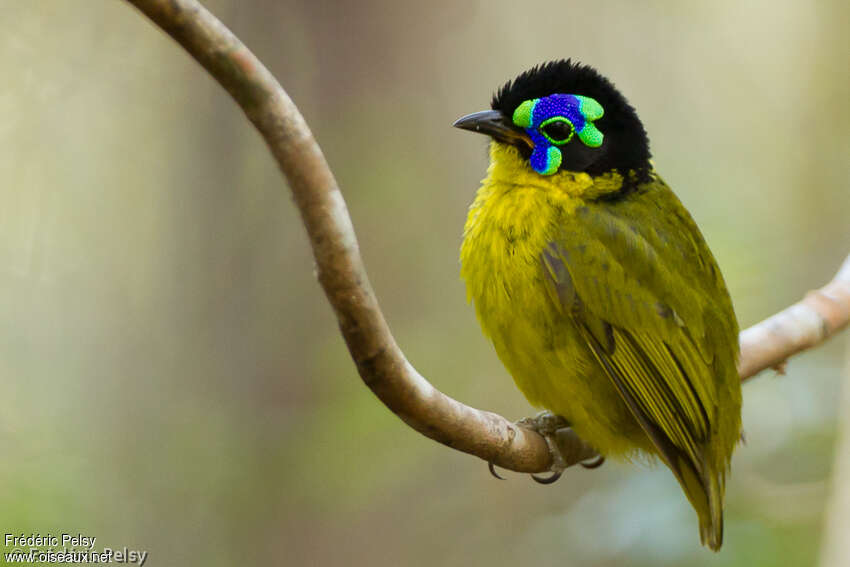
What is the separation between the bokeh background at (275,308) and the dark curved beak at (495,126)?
4.12ft

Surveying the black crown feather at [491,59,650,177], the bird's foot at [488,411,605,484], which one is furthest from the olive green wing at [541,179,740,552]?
the bird's foot at [488,411,605,484]

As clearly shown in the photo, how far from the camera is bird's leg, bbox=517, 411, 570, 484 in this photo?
321 centimetres

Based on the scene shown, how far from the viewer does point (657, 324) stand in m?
3.39

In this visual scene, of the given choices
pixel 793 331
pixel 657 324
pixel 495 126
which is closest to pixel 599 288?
pixel 657 324

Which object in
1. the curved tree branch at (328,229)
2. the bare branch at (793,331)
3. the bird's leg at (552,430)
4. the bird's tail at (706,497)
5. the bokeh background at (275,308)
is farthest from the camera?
the bokeh background at (275,308)

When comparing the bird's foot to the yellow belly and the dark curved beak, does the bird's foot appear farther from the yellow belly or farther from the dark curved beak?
the dark curved beak

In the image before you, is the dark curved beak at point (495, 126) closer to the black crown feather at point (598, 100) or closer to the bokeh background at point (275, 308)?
the black crown feather at point (598, 100)

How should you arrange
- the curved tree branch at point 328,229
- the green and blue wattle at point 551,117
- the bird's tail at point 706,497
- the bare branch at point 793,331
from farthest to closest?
the bare branch at point 793,331 < the green and blue wattle at point 551,117 < the bird's tail at point 706,497 < the curved tree branch at point 328,229

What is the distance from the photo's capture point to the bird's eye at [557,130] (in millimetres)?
3454

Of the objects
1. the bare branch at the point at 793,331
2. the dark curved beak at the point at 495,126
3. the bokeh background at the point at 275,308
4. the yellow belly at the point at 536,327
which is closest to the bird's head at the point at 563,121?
the dark curved beak at the point at 495,126

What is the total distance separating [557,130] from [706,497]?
1309 mm

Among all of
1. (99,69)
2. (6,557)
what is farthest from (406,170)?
(6,557)

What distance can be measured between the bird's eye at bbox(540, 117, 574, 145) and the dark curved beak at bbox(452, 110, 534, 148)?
0.22ft

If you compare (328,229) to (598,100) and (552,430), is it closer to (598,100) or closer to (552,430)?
(552,430)
